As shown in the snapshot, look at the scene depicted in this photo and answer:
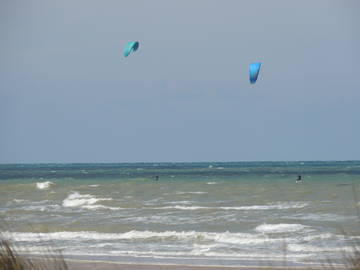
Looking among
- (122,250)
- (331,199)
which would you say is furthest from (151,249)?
(331,199)


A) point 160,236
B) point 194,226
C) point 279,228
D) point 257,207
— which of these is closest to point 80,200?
point 257,207

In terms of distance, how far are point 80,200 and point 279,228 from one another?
12.8 m

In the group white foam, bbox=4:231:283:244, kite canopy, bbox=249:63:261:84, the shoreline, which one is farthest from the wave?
the shoreline

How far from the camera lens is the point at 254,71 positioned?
45.7 ft

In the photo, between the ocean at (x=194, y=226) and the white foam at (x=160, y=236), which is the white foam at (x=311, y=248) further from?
the white foam at (x=160, y=236)

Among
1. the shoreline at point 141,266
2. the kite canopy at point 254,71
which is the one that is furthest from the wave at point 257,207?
the shoreline at point 141,266

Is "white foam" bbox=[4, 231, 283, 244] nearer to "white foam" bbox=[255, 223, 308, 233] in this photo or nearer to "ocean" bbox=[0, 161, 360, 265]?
→ "ocean" bbox=[0, 161, 360, 265]

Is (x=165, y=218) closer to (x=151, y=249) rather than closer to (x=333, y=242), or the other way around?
(x=151, y=249)

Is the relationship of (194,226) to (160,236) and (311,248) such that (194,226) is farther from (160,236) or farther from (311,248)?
(311,248)

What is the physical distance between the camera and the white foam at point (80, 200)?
25362 millimetres

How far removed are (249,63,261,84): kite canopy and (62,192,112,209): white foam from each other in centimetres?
1178

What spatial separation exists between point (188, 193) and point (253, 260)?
1798cm

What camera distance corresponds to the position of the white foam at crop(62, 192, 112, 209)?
25.4 meters

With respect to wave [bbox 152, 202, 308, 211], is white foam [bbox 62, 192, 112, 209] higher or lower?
higher
